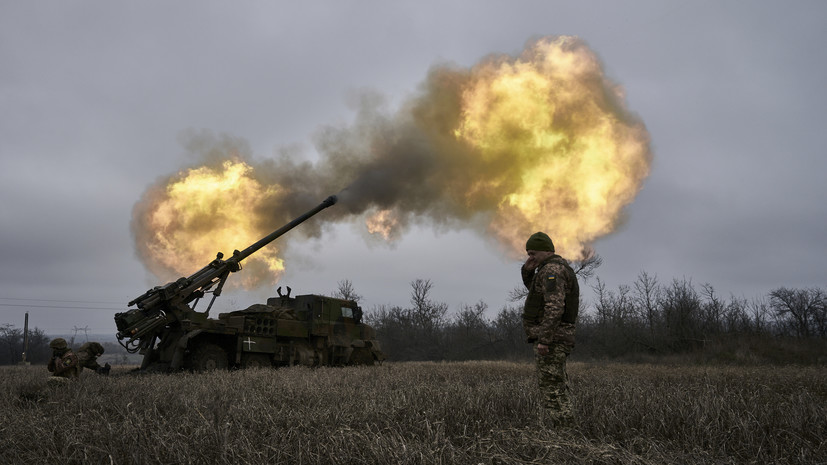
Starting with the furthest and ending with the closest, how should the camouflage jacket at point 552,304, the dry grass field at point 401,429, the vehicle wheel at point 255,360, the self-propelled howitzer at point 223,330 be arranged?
1. the vehicle wheel at point 255,360
2. the self-propelled howitzer at point 223,330
3. the camouflage jacket at point 552,304
4. the dry grass field at point 401,429

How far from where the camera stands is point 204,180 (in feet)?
51.9

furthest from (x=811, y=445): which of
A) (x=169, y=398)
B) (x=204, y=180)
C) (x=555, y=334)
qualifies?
(x=204, y=180)

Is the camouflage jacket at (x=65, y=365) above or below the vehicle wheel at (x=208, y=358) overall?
above

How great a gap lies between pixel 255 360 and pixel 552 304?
11060 mm

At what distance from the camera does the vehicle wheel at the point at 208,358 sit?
12.5 m

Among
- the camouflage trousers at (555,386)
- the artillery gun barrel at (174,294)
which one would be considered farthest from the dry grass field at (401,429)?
the artillery gun barrel at (174,294)

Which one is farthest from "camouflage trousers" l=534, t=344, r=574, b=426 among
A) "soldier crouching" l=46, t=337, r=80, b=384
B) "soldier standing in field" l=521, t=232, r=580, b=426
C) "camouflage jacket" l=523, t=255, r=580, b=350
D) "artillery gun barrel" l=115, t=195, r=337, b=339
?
"artillery gun barrel" l=115, t=195, r=337, b=339

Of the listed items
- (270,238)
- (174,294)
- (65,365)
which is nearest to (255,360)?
(174,294)

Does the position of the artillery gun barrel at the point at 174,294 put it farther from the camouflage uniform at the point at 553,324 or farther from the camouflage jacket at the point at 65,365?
the camouflage uniform at the point at 553,324

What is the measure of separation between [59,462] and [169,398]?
274 centimetres

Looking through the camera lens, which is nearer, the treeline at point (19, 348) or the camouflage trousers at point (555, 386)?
the camouflage trousers at point (555, 386)

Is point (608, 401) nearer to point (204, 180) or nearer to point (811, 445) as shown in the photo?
point (811, 445)

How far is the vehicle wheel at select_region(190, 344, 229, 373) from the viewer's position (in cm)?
1255

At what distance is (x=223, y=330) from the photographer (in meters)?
13.0
